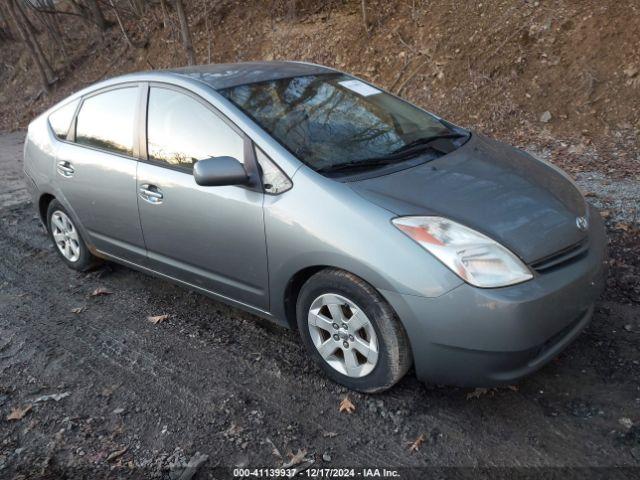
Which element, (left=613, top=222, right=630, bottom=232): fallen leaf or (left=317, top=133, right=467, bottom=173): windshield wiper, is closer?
(left=317, top=133, right=467, bottom=173): windshield wiper

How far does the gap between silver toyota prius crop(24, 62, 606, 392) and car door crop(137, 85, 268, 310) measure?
0.01 meters

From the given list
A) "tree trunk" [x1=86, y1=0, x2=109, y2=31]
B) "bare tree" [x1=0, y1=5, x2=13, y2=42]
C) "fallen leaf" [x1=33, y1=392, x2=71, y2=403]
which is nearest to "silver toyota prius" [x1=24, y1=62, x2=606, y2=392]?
"fallen leaf" [x1=33, y1=392, x2=71, y2=403]

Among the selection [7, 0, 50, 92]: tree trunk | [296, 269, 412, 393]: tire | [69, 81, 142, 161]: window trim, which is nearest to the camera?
[296, 269, 412, 393]: tire

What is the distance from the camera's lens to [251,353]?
378 cm

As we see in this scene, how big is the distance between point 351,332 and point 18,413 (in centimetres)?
198

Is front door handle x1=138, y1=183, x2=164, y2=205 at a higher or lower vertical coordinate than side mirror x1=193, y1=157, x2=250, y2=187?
lower

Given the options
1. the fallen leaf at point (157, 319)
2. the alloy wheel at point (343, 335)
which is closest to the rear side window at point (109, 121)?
the fallen leaf at point (157, 319)

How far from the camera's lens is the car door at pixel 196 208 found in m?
3.46

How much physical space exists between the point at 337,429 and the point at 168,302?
204 centimetres

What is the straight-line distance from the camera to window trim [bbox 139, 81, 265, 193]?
133 inches

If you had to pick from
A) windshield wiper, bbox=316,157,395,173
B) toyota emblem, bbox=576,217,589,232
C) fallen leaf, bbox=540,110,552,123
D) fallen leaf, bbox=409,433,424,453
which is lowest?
fallen leaf, bbox=409,433,424,453

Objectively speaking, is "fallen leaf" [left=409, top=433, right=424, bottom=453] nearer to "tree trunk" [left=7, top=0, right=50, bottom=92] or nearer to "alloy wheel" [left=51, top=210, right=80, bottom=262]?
"alloy wheel" [left=51, top=210, right=80, bottom=262]

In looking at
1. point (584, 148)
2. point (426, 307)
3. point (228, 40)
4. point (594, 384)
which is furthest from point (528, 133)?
point (228, 40)

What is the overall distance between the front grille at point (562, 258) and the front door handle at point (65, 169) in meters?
3.57
